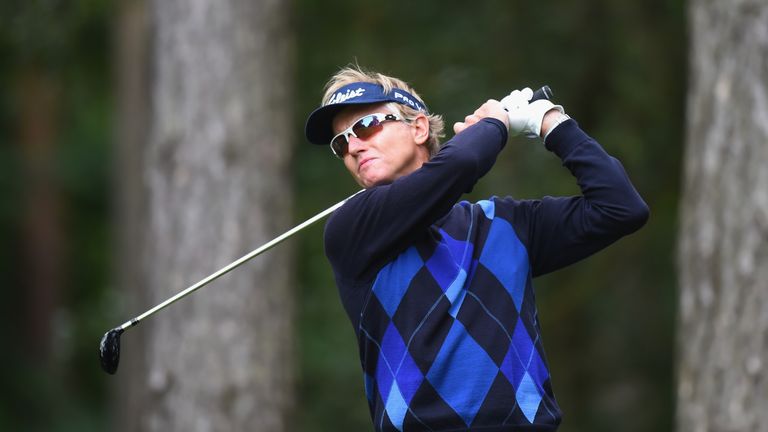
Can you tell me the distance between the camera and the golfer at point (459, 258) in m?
2.99

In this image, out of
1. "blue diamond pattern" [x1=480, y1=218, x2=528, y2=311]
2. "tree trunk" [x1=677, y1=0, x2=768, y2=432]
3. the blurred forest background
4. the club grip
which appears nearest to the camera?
"blue diamond pattern" [x1=480, y1=218, x2=528, y2=311]

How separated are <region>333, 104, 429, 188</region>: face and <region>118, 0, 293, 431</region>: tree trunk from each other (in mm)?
3233

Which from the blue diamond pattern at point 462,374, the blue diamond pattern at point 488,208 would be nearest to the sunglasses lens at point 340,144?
the blue diamond pattern at point 488,208

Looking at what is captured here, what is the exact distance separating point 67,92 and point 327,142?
12.2 metres

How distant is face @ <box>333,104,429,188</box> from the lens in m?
3.32

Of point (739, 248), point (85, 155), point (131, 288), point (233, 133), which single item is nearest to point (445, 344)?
point (739, 248)

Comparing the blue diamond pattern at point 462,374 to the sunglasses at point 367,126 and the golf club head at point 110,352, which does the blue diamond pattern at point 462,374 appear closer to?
the sunglasses at point 367,126

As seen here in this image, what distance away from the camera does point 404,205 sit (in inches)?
119

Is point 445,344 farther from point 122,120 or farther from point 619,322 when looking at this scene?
point 122,120

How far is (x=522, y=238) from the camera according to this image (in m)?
3.19

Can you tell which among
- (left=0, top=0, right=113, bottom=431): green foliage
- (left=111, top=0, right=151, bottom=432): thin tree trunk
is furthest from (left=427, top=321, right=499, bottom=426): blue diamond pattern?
(left=0, top=0, right=113, bottom=431): green foliage

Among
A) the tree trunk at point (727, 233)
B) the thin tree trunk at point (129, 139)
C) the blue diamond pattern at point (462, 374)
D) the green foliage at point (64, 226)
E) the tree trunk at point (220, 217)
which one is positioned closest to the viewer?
the blue diamond pattern at point (462, 374)

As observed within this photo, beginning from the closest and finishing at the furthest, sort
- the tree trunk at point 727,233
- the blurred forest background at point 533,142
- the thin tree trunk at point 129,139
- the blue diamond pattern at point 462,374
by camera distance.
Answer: the blue diamond pattern at point 462,374 → the tree trunk at point 727,233 → the blurred forest background at point 533,142 → the thin tree trunk at point 129,139

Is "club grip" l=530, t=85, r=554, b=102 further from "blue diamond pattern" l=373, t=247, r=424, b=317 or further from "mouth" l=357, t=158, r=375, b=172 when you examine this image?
"blue diamond pattern" l=373, t=247, r=424, b=317
